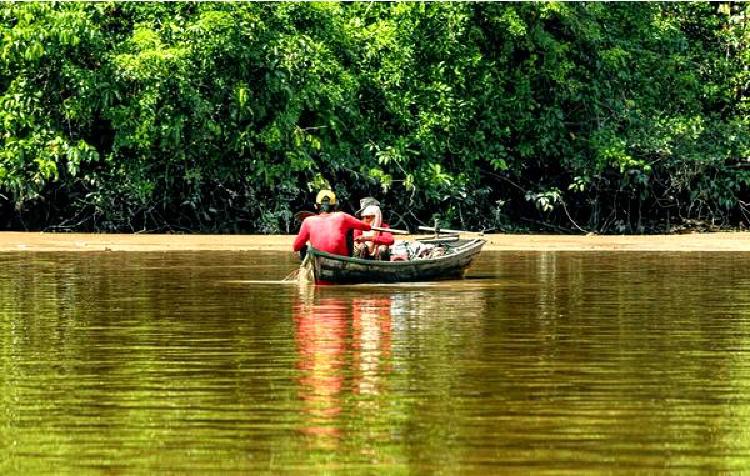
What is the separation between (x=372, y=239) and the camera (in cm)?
2059

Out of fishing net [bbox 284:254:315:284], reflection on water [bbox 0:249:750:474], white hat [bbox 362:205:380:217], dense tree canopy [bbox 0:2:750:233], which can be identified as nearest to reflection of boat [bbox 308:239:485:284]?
fishing net [bbox 284:254:315:284]

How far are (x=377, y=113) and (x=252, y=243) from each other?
468 centimetres

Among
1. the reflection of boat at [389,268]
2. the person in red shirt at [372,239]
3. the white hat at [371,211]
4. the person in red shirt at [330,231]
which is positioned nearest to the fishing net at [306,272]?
the reflection of boat at [389,268]

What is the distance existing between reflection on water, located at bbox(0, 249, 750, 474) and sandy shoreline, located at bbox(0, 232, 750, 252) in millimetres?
8806

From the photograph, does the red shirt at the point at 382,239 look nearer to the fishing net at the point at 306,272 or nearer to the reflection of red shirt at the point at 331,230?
the reflection of red shirt at the point at 331,230

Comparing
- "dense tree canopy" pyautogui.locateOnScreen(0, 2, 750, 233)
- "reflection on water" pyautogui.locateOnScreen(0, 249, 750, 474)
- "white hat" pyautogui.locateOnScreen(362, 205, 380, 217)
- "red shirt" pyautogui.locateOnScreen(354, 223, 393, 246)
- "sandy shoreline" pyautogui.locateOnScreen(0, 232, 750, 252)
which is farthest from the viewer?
"dense tree canopy" pyautogui.locateOnScreen(0, 2, 750, 233)

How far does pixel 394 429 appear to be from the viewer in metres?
8.92

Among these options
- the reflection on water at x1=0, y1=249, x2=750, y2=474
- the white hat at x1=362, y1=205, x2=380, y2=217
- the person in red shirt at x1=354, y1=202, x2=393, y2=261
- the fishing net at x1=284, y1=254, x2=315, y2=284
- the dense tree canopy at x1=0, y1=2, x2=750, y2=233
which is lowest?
the reflection on water at x1=0, y1=249, x2=750, y2=474

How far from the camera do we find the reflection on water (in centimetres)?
825

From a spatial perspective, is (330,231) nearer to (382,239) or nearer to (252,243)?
(382,239)

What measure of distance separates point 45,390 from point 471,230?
77.4 feet

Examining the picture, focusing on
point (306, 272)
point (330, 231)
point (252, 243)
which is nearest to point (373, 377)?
point (306, 272)

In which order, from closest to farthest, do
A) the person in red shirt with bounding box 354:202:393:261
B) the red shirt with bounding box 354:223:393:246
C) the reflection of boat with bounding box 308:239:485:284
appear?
1. the reflection of boat with bounding box 308:239:485:284
2. the red shirt with bounding box 354:223:393:246
3. the person in red shirt with bounding box 354:202:393:261

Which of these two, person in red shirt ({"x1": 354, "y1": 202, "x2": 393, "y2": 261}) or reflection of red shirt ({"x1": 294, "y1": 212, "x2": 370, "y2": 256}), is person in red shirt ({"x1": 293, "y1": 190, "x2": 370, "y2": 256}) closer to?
reflection of red shirt ({"x1": 294, "y1": 212, "x2": 370, "y2": 256})
